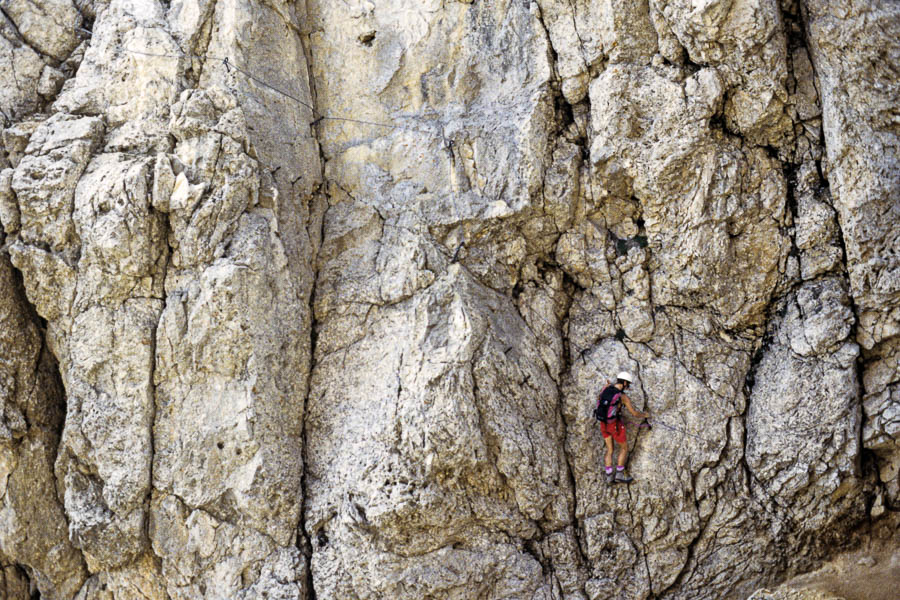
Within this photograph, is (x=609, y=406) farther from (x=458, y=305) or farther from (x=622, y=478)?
(x=458, y=305)

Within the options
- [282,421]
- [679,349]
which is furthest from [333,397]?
[679,349]

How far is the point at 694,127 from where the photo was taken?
37.1 feet

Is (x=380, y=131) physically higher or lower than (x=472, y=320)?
higher

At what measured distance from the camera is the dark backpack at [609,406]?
11.2m

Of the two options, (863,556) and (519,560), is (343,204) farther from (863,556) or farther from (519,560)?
(863,556)

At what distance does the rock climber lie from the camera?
11.2 metres

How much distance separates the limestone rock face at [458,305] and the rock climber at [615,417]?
26 cm

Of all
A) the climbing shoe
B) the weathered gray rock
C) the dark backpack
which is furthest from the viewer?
the weathered gray rock

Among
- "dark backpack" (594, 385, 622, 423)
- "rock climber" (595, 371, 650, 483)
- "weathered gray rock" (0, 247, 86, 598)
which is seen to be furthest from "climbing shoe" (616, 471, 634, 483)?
"weathered gray rock" (0, 247, 86, 598)

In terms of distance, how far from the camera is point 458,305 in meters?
11.2

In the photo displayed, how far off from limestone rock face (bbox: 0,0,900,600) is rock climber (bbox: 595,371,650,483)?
26 cm

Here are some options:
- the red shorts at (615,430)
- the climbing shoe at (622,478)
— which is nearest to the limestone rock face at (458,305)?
the climbing shoe at (622,478)

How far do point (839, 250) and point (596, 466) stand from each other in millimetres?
4561

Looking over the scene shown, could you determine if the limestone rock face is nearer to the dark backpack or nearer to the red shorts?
the red shorts
